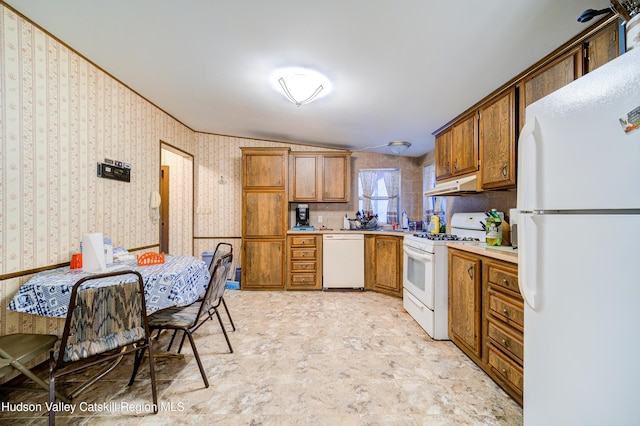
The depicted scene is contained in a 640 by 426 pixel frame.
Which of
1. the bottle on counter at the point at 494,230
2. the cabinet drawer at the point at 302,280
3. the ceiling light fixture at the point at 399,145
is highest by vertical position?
the ceiling light fixture at the point at 399,145

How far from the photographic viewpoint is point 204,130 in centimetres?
425

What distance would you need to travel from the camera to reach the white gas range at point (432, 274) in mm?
2420

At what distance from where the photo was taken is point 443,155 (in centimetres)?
311

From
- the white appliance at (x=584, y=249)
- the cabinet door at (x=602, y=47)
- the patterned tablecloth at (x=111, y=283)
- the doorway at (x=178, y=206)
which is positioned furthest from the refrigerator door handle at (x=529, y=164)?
the doorway at (x=178, y=206)

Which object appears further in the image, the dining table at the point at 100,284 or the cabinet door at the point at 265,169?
the cabinet door at the point at 265,169

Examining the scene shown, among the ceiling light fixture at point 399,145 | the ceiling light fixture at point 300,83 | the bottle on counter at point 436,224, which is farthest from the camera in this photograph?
the ceiling light fixture at point 399,145

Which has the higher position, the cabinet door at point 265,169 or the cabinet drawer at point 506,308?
the cabinet door at point 265,169

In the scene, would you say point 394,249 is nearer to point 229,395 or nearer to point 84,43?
point 229,395

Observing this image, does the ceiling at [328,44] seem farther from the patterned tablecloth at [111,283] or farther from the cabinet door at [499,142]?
the patterned tablecloth at [111,283]

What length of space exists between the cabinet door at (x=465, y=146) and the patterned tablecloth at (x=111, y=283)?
106 inches

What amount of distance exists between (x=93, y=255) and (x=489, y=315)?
9.45 ft

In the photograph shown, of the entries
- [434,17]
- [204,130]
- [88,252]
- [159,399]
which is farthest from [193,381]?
[204,130]

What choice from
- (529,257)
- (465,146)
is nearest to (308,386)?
(529,257)

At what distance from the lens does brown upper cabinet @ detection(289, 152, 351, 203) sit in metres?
4.27
